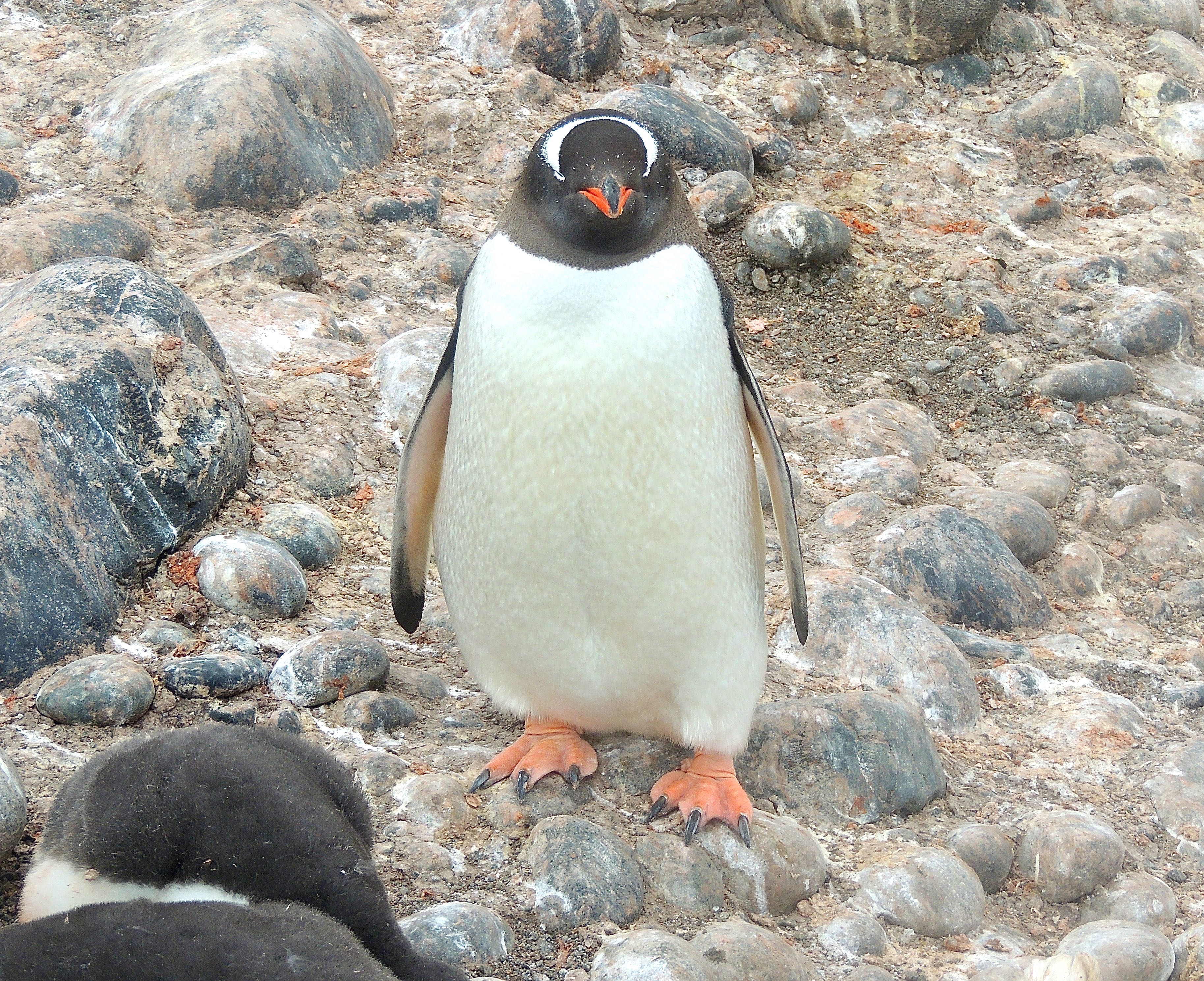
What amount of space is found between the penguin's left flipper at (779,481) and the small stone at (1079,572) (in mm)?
1205

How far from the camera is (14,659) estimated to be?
8.23ft

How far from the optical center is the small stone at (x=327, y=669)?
2633 mm

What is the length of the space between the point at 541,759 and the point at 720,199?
285cm

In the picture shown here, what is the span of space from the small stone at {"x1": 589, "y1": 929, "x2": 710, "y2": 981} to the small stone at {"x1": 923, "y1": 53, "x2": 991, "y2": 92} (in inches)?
185

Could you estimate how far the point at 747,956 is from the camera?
2.11 m

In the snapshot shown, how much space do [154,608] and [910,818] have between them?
1.69 m

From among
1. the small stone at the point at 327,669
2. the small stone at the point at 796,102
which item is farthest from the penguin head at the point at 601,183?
the small stone at the point at 796,102

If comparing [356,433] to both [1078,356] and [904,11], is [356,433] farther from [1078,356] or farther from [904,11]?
[904,11]

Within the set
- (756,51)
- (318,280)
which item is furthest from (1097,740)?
(756,51)

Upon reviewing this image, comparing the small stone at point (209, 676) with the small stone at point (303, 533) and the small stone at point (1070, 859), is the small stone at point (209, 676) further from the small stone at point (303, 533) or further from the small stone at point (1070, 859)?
the small stone at point (1070, 859)

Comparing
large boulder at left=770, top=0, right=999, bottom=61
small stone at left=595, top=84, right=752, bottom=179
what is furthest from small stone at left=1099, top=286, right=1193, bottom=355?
large boulder at left=770, top=0, right=999, bottom=61

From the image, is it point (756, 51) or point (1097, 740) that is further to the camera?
point (756, 51)

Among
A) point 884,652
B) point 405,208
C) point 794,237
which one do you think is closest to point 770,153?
point 794,237

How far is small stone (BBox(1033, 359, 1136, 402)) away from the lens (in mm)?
4449
